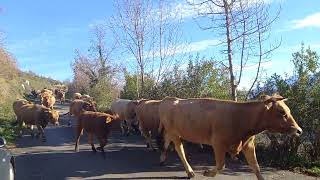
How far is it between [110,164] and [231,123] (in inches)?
184

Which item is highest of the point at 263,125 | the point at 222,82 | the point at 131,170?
the point at 222,82

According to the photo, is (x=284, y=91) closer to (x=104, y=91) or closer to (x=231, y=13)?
Answer: (x=231, y=13)

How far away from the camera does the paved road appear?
38.7 feet

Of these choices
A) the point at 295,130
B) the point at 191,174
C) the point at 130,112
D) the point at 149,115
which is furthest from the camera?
the point at 130,112

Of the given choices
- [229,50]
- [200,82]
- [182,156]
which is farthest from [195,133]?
[200,82]

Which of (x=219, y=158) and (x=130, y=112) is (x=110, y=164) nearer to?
(x=219, y=158)

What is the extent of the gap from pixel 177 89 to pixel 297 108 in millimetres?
7061

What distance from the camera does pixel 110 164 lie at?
13.5m

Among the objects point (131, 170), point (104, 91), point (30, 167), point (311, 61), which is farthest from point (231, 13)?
point (104, 91)

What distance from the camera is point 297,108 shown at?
13.0 meters

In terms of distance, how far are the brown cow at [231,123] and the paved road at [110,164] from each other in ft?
3.99

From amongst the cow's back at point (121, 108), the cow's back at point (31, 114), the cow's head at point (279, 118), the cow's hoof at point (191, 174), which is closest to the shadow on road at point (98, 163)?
the cow's hoof at point (191, 174)

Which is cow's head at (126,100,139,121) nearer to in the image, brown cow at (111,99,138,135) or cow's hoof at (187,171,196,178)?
brown cow at (111,99,138,135)

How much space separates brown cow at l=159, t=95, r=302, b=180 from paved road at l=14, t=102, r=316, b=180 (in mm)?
1216
